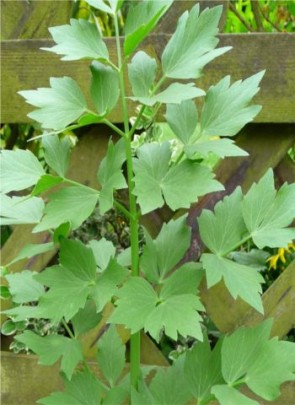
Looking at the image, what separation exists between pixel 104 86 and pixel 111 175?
0.14m

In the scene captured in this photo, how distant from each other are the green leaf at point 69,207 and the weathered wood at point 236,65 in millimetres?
656

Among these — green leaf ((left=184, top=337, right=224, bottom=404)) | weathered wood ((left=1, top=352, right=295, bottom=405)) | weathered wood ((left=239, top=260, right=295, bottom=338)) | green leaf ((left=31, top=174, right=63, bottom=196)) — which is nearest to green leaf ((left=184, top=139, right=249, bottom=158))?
green leaf ((left=31, top=174, right=63, bottom=196))

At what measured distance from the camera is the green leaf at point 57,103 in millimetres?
1194

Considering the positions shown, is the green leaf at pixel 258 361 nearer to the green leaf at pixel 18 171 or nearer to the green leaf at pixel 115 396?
the green leaf at pixel 115 396

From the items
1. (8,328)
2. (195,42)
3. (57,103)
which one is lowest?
(8,328)

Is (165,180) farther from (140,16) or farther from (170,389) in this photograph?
(170,389)

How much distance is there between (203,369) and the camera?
4.24 ft

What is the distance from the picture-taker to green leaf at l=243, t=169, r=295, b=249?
123 centimetres

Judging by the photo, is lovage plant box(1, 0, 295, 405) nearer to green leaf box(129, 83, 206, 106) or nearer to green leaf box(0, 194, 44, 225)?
green leaf box(129, 83, 206, 106)

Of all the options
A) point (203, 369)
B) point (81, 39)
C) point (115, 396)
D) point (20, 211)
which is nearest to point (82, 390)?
point (115, 396)

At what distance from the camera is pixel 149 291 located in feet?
4.00

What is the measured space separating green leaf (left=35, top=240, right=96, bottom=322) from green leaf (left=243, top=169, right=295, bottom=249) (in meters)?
0.26

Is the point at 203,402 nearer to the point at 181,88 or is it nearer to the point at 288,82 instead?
the point at 181,88

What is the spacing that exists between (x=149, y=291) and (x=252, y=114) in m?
0.31
